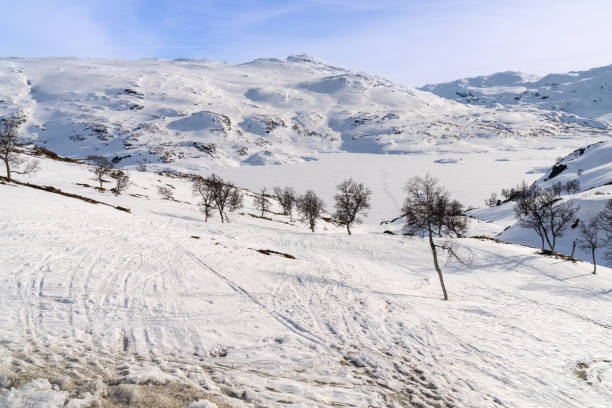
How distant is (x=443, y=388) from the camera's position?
9578 millimetres

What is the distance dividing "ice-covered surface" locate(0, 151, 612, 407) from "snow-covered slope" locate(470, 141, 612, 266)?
28573 mm

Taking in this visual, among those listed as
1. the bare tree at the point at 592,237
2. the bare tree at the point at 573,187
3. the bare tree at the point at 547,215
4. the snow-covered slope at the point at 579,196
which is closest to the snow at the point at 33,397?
the bare tree at the point at 592,237

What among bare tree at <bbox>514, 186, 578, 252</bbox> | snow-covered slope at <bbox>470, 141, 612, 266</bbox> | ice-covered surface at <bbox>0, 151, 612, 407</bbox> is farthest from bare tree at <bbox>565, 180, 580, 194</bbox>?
ice-covered surface at <bbox>0, 151, 612, 407</bbox>

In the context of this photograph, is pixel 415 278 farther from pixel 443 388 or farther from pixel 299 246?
pixel 443 388

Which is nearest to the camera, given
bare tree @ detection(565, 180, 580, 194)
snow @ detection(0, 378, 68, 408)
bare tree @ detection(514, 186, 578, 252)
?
snow @ detection(0, 378, 68, 408)

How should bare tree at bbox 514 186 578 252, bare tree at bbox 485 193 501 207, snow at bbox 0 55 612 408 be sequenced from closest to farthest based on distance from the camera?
snow at bbox 0 55 612 408 → bare tree at bbox 514 186 578 252 → bare tree at bbox 485 193 501 207

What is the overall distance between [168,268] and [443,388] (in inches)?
566

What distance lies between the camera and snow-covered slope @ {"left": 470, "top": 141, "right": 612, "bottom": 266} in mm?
46250

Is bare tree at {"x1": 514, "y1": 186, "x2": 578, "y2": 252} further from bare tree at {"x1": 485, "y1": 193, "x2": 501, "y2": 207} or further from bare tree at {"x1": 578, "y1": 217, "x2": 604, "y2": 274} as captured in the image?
bare tree at {"x1": 485, "y1": 193, "x2": 501, "y2": 207}

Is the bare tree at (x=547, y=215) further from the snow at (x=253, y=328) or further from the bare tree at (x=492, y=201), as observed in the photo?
the bare tree at (x=492, y=201)

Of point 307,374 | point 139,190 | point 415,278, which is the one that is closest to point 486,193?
point 415,278

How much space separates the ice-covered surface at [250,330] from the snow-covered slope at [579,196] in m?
28.6

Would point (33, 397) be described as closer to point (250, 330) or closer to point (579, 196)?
point (250, 330)

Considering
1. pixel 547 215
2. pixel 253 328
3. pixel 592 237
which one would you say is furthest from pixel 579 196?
pixel 253 328
